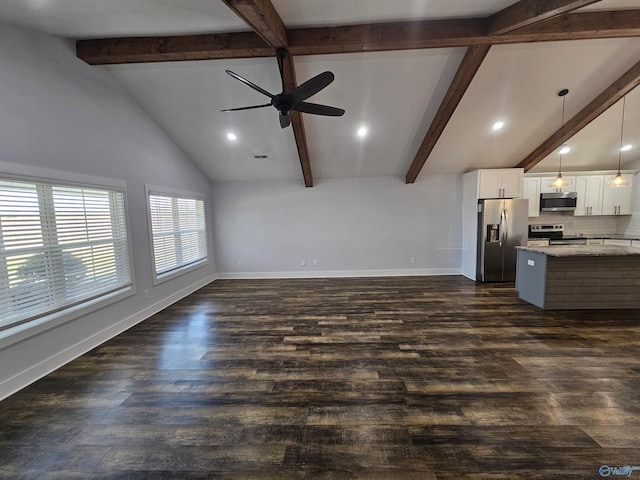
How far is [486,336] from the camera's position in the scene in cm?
321

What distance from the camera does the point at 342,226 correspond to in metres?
6.37

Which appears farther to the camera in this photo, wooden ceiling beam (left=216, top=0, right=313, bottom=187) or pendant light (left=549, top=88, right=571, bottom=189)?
pendant light (left=549, top=88, right=571, bottom=189)

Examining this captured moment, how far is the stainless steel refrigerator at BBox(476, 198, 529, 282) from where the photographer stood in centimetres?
540

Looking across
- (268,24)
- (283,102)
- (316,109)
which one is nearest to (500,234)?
(316,109)

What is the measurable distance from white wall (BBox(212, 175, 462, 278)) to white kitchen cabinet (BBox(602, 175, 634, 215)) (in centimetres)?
296

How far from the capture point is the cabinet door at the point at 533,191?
18.9 feet

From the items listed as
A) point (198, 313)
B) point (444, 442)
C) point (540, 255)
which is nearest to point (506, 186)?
point (540, 255)

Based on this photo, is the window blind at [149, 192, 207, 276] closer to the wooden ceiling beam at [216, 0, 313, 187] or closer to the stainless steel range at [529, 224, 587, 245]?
the wooden ceiling beam at [216, 0, 313, 187]

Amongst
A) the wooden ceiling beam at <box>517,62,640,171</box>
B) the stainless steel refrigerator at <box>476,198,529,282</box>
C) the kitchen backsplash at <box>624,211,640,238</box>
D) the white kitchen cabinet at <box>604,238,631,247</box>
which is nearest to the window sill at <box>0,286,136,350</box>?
the stainless steel refrigerator at <box>476,198,529,282</box>

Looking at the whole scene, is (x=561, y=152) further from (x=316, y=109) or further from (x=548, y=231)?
(x=316, y=109)

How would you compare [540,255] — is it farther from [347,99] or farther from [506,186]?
[347,99]

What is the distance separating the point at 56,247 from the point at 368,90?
4211 mm

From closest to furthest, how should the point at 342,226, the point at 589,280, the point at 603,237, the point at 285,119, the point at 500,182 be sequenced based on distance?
1. the point at 285,119
2. the point at 589,280
3. the point at 500,182
4. the point at 603,237
5. the point at 342,226

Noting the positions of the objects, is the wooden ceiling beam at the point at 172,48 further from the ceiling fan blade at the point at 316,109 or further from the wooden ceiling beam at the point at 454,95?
the wooden ceiling beam at the point at 454,95
